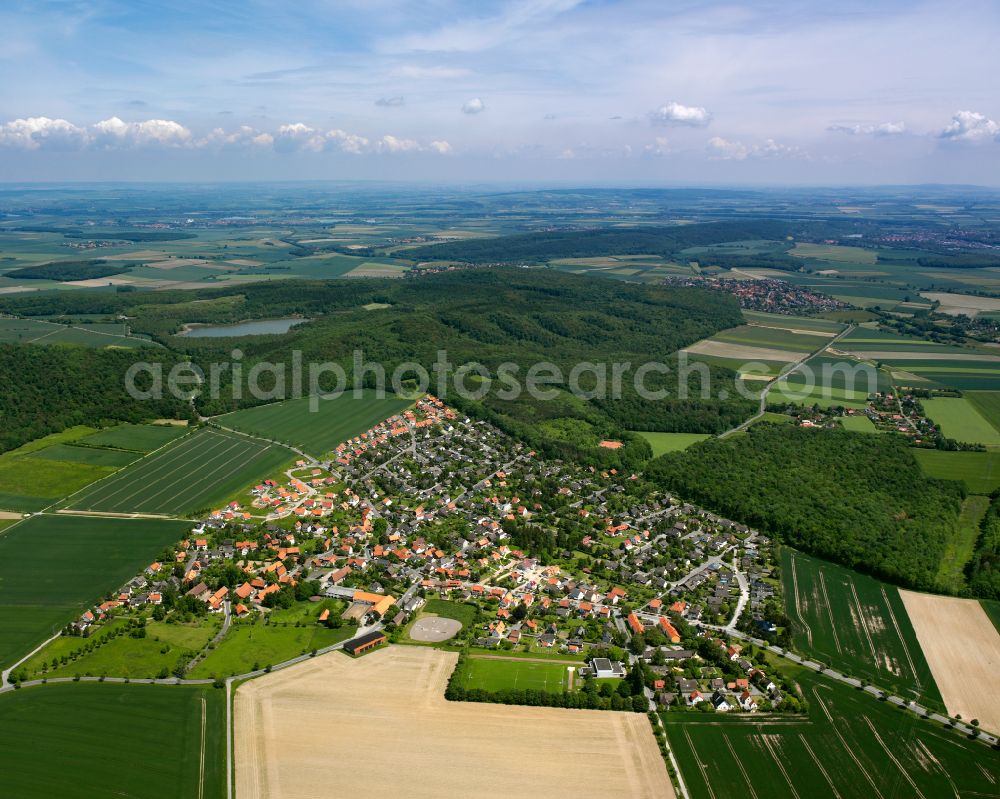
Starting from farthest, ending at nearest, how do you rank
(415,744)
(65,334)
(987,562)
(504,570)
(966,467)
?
1. (65,334)
2. (966,467)
3. (504,570)
4. (987,562)
5. (415,744)

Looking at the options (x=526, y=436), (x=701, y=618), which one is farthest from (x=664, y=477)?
(x=701, y=618)

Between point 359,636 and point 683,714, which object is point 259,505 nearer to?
point 359,636

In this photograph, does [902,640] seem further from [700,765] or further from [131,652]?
Answer: [131,652]

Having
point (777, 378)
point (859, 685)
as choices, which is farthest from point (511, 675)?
point (777, 378)

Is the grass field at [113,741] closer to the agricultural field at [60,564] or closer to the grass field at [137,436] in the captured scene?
the agricultural field at [60,564]

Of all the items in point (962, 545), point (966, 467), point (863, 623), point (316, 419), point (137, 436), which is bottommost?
point (863, 623)

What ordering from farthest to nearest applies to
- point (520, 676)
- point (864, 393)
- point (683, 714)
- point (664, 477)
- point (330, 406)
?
point (864, 393) → point (330, 406) → point (664, 477) → point (520, 676) → point (683, 714)

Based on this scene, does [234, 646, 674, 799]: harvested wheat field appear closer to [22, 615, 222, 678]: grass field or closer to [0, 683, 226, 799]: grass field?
[0, 683, 226, 799]: grass field
